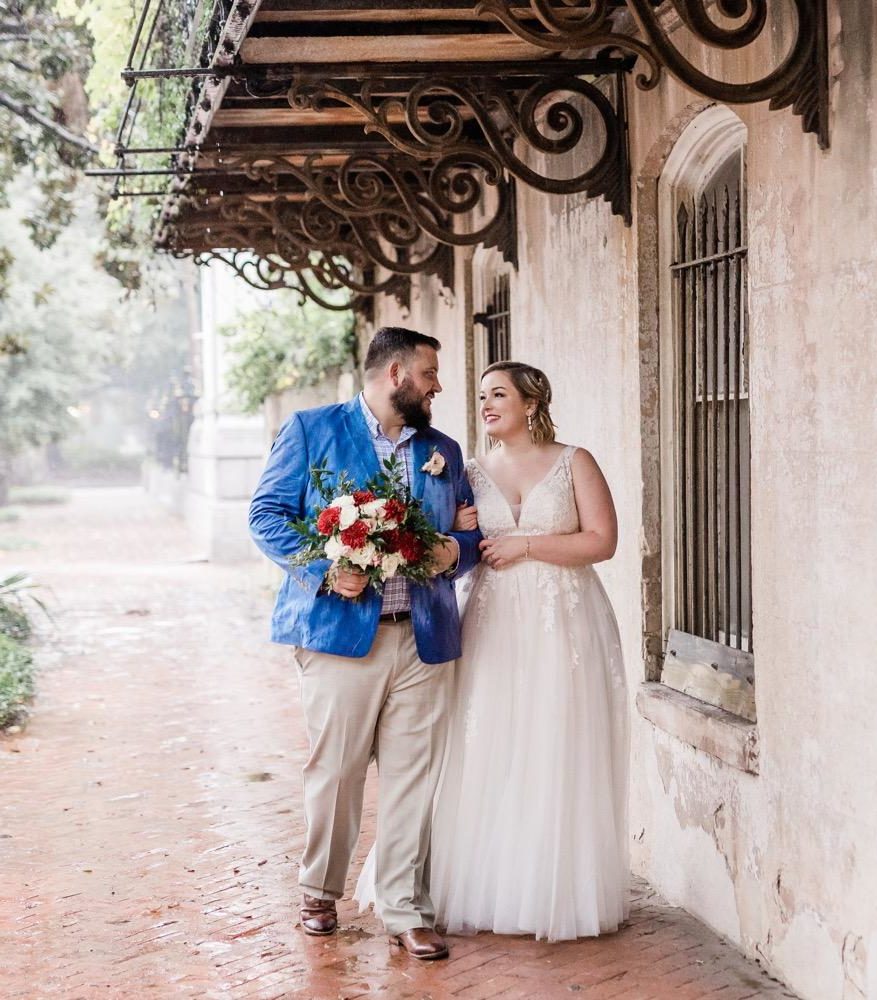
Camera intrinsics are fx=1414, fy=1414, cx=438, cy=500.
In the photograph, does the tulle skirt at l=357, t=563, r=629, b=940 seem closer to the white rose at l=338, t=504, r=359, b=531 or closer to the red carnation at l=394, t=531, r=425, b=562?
the red carnation at l=394, t=531, r=425, b=562

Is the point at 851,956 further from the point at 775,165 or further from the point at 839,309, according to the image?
the point at 775,165

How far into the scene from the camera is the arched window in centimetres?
570

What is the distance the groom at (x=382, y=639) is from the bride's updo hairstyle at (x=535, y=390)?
1.06 ft

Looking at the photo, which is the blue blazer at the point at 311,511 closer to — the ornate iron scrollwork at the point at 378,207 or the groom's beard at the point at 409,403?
the groom's beard at the point at 409,403

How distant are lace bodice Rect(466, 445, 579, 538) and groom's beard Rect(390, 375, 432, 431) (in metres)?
0.46

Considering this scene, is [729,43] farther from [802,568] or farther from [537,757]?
[537,757]

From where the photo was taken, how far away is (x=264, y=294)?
21156 millimetres

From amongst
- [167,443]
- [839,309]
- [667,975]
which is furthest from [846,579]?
[167,443]

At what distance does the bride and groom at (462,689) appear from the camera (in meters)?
5.27

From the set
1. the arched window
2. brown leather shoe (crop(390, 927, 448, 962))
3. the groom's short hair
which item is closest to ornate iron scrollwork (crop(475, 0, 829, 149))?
the arched window

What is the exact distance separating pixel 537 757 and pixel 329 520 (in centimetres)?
126

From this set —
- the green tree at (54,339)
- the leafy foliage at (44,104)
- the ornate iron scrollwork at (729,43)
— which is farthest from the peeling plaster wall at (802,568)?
the green tree at (54,339)

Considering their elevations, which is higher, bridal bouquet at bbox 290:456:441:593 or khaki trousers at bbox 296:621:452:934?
bridal bouquet at bbox 290:456:441:593

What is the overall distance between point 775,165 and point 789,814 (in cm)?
225
